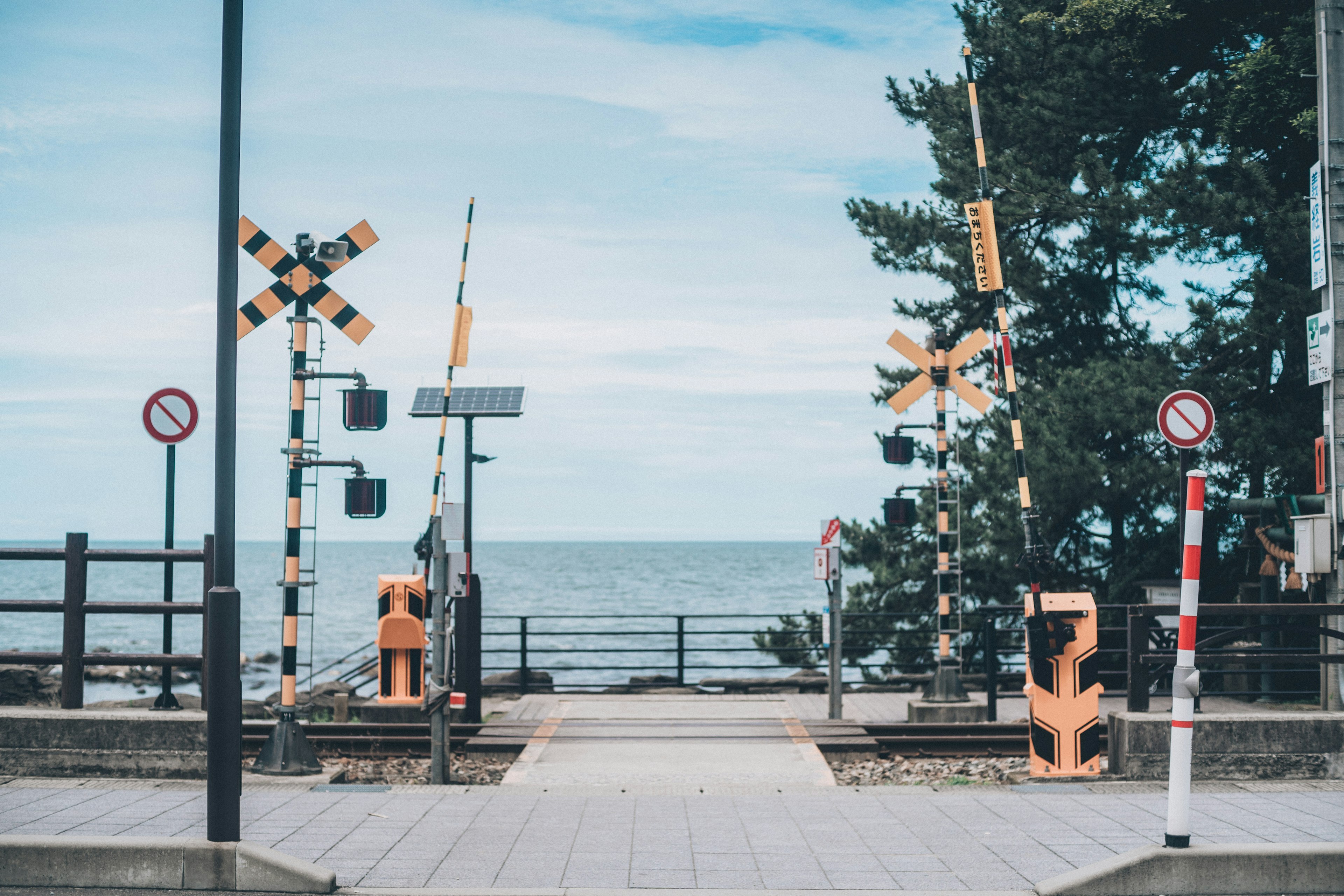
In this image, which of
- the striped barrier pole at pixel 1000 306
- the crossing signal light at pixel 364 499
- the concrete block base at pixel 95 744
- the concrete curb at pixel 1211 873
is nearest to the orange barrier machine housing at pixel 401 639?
the crossing signal light at pixel 364 499

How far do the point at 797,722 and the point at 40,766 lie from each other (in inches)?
274

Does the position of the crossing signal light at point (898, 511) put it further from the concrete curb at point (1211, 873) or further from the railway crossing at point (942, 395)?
the concrete curb at point (1211, 873)

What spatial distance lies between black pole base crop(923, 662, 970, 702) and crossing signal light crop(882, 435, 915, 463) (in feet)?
8.48

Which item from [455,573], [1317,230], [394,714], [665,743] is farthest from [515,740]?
[1317,230]

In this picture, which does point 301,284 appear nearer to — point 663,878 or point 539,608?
point 663,878

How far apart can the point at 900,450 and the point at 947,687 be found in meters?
2.94

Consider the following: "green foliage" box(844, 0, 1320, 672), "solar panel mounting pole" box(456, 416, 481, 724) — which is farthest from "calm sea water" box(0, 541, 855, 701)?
"green foliage" box(844, 0, 1320, 672)

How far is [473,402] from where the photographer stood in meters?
12.6

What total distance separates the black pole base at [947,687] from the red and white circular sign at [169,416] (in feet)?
26.8

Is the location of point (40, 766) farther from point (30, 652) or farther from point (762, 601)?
point (762, 601)

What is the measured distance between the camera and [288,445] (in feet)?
29.8

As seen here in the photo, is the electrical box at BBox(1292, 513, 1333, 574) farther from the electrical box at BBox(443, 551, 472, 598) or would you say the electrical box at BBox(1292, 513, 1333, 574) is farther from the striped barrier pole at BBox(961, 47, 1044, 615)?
the electrical box at BBox(443, 551, 472, 598)

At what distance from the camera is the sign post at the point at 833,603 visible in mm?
12180

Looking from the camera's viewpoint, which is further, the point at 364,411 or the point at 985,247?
the point at 985,247
